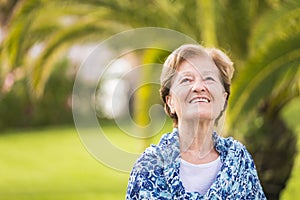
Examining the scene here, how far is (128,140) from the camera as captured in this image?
1789 cm

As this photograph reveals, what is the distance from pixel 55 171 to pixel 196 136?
37.6 ft

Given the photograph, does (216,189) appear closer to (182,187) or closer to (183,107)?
(182,187)

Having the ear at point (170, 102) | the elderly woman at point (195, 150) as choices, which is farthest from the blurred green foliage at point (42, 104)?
the elderly woman at point (195, 150)

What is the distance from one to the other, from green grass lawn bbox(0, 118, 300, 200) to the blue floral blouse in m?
6.07

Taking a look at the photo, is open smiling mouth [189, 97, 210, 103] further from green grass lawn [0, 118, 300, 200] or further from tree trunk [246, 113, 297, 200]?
green grass lawn [0, 118, 300, 200]

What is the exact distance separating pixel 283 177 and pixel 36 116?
12874mm

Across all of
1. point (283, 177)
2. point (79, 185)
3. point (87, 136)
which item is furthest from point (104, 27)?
point (87, 136)

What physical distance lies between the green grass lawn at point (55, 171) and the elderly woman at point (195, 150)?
606 centimetres

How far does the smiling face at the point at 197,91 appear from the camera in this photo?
3219mm

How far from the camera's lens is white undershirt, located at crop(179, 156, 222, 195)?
3.19m

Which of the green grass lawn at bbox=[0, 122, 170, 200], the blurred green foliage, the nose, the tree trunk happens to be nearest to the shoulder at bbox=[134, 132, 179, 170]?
the nose

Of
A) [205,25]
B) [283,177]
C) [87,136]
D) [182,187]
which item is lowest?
[182,187]

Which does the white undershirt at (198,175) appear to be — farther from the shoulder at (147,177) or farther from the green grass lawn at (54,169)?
the green grass lawn at (54,169)

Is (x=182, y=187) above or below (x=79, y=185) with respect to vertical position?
below
